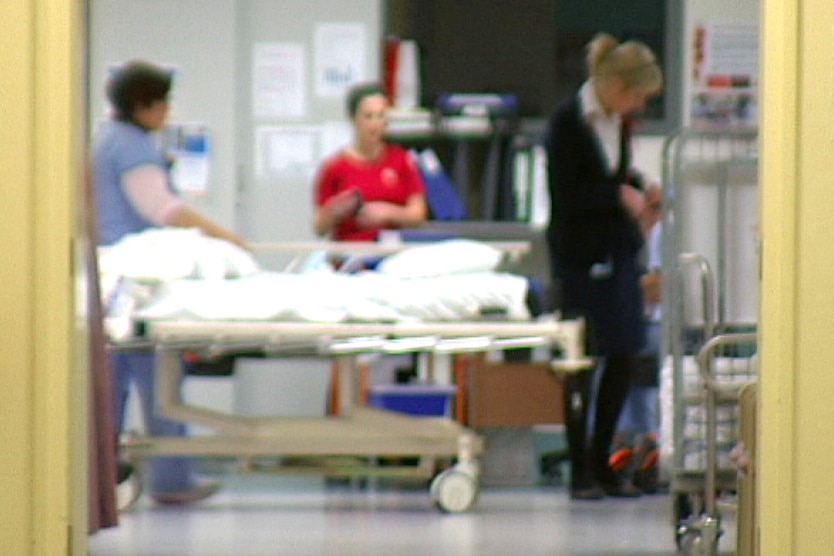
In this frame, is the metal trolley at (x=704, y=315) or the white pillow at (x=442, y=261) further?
the white pillow at (x=442, y=261)

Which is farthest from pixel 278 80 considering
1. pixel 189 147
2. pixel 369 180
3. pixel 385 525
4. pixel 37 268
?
pixel 37 268

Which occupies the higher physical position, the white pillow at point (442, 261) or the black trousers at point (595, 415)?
the white pillow at point (442, 261)

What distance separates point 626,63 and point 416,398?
5.15 feet

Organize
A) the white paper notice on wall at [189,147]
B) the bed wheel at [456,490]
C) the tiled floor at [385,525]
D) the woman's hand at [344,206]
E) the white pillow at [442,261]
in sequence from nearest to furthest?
1. the tiled floor at [385,525]
2. the white pillow at [442,261]
3. the bed wheel at [456,490]
4. the woman's hand at [344,206]
5. the white paper notice on wall at [189,147]

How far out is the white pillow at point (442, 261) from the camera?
5.51 metres

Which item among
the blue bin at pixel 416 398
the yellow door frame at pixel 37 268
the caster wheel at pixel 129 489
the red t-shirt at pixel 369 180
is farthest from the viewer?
the blue bin at pixel 416 398

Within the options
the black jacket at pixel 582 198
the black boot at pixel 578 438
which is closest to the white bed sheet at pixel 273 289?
the black jacket at pixel 582 198

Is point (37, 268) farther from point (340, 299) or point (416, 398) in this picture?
point (416, 398)

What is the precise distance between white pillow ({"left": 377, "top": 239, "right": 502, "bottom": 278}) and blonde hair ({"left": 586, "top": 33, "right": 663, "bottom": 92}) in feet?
2.41

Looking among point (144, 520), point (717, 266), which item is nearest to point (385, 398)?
point (144, 520)

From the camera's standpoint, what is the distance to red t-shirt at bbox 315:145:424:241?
21.3ft

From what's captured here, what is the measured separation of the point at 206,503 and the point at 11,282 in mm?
3526

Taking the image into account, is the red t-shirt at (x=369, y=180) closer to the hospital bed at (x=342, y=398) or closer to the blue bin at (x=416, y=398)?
the blue bin at (x=416, y=398)

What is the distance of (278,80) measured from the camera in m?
7.69
